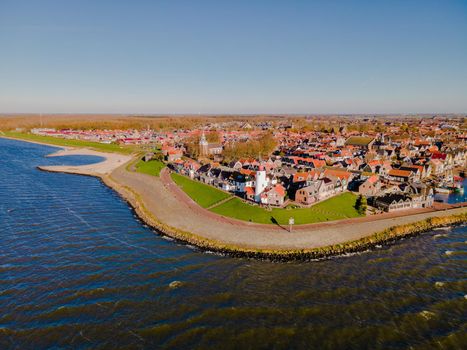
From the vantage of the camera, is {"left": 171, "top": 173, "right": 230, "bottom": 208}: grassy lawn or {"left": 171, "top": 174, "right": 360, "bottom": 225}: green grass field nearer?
{"left": 171, "top": 174, "right": 360, "bottom": 225}: green grass field

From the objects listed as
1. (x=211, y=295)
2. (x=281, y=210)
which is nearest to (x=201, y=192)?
(x=281, y=210)

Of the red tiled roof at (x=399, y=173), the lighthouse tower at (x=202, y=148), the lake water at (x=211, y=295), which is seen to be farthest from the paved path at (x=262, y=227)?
the lighthouse tower at (x=202, y=148)

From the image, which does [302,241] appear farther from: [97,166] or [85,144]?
[85,144]

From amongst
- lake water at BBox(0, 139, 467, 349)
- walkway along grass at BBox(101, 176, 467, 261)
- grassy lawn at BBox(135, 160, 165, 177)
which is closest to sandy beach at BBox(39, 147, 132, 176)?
grassy lawn at BBox(135, 160, 165, 177)

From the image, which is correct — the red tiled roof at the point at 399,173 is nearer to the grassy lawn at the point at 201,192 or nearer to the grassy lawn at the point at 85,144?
the grassy lawn at the point at 201,192

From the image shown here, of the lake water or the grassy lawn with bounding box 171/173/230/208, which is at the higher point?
the grassy lawn with bounding box 171/173/230/208

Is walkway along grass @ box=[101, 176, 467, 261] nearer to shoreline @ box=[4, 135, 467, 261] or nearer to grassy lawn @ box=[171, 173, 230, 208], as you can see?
shoreline @ box=[4, 135, 467, 261]

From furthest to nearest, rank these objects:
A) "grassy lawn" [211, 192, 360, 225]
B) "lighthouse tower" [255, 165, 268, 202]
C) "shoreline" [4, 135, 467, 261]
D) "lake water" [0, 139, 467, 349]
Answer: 1. "lighthouse tower" [255, 165, 268, 202]
2. "grassy lawn" [211, 192, 360, 225]
3. "shoreline" [4, 135, 467, 261]
4. "lake water" [0, 139, 467, 349]
